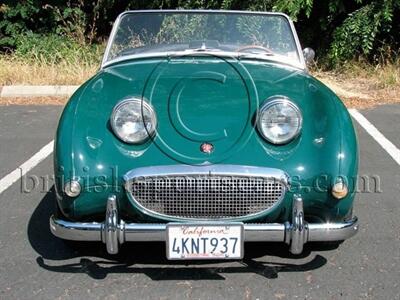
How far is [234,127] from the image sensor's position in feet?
10.8

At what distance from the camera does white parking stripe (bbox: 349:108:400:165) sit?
18.7ft

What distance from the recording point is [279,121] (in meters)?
3.26

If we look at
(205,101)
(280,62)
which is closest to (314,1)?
(280,62)

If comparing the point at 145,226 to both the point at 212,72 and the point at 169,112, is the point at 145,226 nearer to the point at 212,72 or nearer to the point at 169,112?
the point at 169,112

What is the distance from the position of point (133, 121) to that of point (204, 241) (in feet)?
2.65

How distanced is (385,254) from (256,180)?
111 centimetres

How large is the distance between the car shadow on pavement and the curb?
5296 millimetres

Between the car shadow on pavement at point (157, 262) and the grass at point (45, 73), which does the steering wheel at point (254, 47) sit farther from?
the grass at point (45, 73)

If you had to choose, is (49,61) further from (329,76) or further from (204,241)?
(204,241)

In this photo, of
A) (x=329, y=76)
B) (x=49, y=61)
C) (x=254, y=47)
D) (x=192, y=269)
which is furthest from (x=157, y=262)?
(x=49, y=61)

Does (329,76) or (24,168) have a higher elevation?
(24,168)

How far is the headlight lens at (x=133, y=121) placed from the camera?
3238 millimetres

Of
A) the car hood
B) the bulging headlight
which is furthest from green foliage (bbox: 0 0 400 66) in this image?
the bulging headlight

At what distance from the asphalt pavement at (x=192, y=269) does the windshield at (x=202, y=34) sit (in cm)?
135
